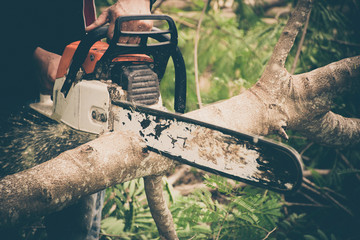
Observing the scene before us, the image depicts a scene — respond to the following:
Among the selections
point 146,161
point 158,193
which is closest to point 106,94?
point 146,161

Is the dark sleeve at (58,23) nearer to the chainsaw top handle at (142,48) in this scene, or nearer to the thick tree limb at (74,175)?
the chainsaw top handle at (142,48)

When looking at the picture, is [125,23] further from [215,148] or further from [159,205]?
[159,205]

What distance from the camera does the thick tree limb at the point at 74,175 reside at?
80 cm

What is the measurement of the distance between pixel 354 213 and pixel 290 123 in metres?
1.38

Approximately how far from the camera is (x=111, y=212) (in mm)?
2074

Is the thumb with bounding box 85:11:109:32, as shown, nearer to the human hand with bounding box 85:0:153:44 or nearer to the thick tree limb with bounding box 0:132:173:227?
the human hand with bounding box 85:0:153:44

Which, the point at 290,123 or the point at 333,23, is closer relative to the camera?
the point at 290,123

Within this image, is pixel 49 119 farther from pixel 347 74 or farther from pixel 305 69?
pixel 305 69

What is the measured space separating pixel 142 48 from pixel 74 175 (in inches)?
22.5

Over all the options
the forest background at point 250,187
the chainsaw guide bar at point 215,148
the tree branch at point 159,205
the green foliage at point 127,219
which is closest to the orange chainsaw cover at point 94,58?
the chainsaw guide bar at point 215,148

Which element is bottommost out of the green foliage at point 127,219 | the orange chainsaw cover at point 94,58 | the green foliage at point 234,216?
→ the green foliage at point 127,219

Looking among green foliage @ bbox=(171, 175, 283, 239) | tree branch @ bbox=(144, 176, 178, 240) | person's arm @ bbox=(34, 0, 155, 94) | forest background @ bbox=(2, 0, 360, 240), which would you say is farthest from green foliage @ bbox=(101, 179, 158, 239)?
person's arm @ bbox=(34, 0, 155, 94)

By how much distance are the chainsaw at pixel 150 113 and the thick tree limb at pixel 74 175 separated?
0.27 feet

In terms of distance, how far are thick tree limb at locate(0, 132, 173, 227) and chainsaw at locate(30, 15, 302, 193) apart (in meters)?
0.08
